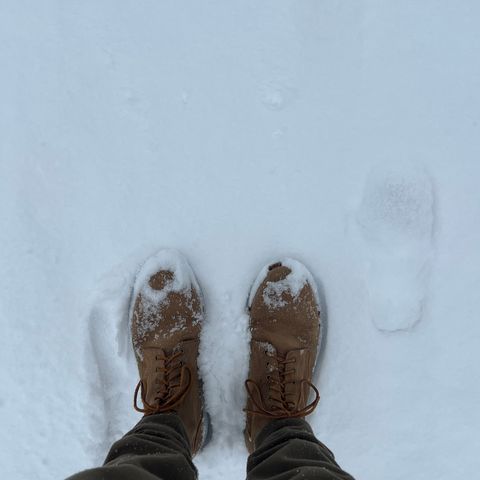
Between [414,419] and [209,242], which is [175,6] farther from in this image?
[414,419]

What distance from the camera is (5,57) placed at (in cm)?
122

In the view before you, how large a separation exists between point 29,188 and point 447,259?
110 cm

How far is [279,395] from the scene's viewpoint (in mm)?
1243

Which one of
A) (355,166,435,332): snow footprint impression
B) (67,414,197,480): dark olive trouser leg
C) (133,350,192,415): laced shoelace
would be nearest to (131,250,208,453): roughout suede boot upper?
(133,350,192,415): laced shoelace

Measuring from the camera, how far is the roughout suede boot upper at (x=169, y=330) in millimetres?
1231

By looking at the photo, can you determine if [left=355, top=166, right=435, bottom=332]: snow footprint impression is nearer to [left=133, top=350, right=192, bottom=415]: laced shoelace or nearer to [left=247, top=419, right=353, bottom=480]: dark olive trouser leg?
[left=247, top=419, right=353, bottom=480]: dark olive trouser leg

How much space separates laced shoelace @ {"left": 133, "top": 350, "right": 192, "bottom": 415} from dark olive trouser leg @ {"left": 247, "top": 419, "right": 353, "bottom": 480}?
0.77 feet

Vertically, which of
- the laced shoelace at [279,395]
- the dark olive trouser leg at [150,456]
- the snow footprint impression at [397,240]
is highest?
the snow footprint impression at [397,240]

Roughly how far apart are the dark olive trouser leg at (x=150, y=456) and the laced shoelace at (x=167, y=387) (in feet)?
0.13

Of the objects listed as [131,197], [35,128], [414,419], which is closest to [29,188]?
[35,128]

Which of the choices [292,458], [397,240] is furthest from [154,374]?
[397,240]

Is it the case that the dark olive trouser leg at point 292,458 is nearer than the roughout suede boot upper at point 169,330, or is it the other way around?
the dark olive trouser leg at point 292,458

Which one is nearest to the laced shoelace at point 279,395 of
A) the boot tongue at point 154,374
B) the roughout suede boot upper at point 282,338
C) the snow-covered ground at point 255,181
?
the roughout suede boot upper at point 282,338

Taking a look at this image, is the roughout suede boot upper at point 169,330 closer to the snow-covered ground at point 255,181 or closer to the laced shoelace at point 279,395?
the snow-covered ground at point 255,181
